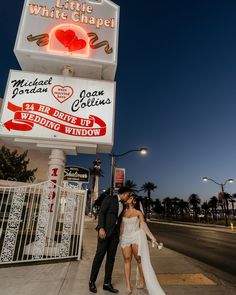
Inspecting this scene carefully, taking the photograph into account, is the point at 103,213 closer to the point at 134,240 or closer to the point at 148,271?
the point at 134,240

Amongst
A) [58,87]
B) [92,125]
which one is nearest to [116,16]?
[58,87]

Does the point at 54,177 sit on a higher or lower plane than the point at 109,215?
higher

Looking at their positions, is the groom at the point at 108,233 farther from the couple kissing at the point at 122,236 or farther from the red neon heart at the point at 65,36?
the red neon heart at the point at 65,36

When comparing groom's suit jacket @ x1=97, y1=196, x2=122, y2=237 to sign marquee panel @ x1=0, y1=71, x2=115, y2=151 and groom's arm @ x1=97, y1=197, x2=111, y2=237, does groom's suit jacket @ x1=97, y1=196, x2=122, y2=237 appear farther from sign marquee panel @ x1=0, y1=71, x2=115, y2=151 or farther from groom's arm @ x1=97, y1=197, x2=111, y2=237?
sign marquee panel @ x1=0, y1=71, x2=115, y2=151

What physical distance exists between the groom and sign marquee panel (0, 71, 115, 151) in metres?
4.01

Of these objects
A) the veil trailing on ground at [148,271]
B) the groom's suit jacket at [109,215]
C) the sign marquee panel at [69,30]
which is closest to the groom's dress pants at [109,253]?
the groom's suit jacket at [109,215]

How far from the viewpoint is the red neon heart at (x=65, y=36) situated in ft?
32.2

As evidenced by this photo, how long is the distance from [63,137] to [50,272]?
4.36 m

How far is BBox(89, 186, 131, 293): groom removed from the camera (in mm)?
4363

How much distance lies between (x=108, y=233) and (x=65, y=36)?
880 centimetres

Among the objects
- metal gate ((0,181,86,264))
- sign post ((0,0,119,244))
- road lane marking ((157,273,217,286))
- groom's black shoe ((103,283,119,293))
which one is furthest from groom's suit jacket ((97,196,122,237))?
sign post ((0,0,119,244))

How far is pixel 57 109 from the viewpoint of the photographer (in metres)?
8.52

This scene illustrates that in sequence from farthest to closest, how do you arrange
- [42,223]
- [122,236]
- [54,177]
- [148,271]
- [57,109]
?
[57,109], [54,177], [42,223], [122,236], [148,271]

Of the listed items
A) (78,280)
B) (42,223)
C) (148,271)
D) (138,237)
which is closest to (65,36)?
(42,223)
